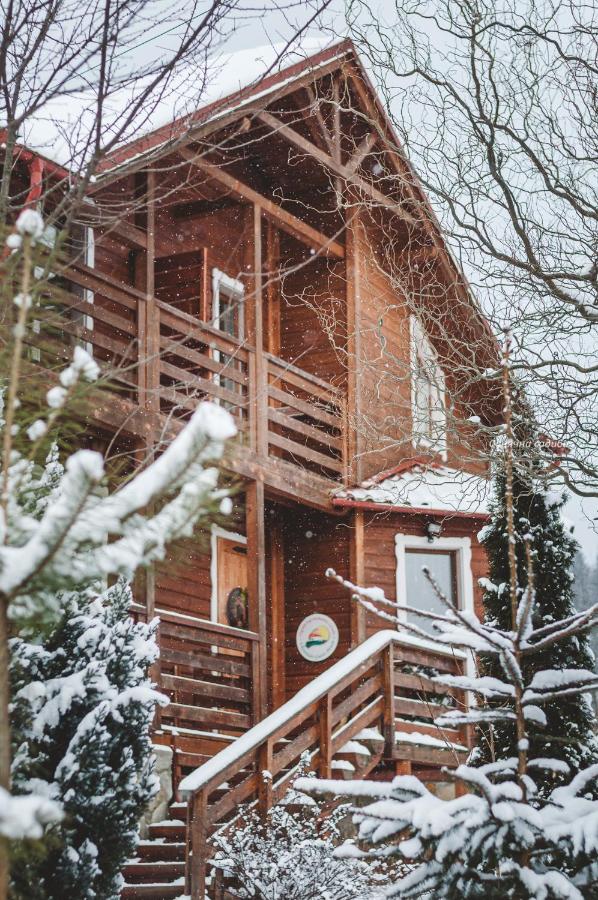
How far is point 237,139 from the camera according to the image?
1395cm

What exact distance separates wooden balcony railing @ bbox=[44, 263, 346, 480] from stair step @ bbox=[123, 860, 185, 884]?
12.0 ft

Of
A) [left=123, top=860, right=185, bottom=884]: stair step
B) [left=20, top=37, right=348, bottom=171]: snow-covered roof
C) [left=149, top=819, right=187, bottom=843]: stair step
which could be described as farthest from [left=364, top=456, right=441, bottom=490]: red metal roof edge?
[left=123, top=860, right=185, bottom=884]: stair step

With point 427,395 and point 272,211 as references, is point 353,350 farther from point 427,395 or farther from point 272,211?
point 272,211

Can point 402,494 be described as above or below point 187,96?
below

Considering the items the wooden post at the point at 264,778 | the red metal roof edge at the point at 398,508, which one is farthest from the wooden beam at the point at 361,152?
the wooden post at the point at 264,778

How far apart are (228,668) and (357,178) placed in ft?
20.2

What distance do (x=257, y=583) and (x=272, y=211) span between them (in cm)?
467

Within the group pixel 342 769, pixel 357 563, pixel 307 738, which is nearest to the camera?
pixel 307 738

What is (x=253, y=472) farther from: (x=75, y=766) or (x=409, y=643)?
(x=75, y=766)

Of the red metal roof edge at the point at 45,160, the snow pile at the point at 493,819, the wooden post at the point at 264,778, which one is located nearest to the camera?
the snow pile at the point at 493,819

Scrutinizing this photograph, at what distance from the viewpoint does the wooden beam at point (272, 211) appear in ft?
40.1

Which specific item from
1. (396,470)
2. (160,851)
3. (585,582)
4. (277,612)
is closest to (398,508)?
(396,470)

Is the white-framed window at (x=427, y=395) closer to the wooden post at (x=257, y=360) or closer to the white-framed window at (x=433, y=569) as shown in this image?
the white-framed window at (x=433, y=569)

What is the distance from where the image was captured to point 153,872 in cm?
889
